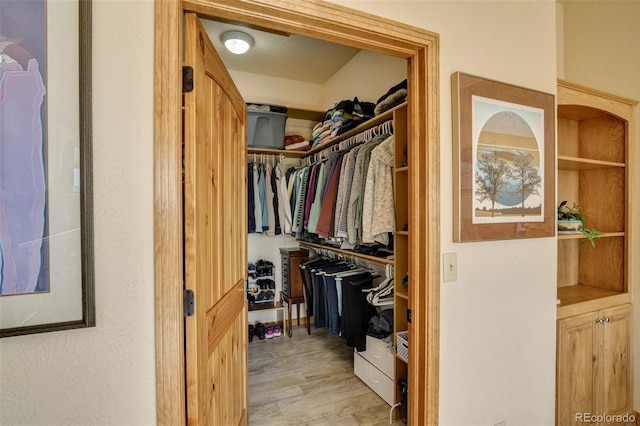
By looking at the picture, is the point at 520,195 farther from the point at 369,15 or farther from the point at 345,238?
the point at 345,238

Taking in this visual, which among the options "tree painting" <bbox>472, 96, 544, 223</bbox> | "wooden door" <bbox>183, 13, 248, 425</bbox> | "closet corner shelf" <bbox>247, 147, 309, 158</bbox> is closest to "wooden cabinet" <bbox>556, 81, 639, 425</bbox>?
"tree painting" <bbox>472, 96, 544, 223</bbox>

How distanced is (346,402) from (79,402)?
1775mm

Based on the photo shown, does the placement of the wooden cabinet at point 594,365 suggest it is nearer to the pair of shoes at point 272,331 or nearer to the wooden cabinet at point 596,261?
the wooden cabinet at point 596,261

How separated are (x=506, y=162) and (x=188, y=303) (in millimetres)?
1455

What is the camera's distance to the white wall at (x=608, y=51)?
74.3 inches

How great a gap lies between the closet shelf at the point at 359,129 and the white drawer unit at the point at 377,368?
164 centimetres

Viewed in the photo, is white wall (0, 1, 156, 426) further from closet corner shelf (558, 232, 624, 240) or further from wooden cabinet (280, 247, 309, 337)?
wooden cabinet (280, 247, 309, 337)

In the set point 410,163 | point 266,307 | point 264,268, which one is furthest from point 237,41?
point 266,307

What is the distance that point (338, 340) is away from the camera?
3.15 m

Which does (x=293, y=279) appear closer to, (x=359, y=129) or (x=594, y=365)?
(x=359, y=129)

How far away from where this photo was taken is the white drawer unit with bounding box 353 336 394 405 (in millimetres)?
2057

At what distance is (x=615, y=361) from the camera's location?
1.85m

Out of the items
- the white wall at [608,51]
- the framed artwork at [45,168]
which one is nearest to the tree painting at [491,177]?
the white wall at [608,51]

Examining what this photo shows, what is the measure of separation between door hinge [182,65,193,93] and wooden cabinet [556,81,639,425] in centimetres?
189
